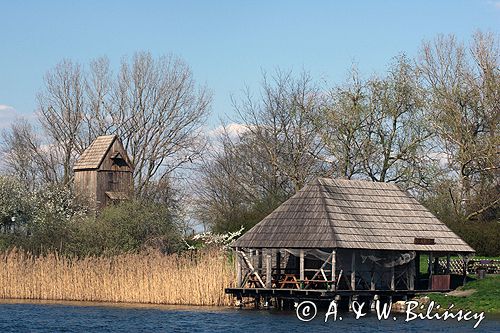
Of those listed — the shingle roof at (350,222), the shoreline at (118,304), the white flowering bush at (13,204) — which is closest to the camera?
the shoreline at (118,304)

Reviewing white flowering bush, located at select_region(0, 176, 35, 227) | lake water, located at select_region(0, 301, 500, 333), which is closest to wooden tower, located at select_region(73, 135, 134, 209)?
white flowering bush, located at select_region(0, 176, 35, 227)

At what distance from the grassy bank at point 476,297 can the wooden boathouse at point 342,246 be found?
3.65 feet

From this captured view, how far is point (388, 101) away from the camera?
59.8 meters

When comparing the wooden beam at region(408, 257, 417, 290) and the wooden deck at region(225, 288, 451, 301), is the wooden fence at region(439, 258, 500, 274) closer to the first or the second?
the wooden beam at region(408, 257, 417, 290)

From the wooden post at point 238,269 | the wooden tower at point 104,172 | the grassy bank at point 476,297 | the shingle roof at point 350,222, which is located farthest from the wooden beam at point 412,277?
the wooden tower at point 104,172

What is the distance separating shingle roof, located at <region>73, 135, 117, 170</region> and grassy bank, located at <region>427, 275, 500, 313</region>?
30.4m

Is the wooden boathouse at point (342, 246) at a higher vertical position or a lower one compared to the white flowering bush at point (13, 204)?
lower

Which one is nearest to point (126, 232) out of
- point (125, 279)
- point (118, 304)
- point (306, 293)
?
point (125, 279)

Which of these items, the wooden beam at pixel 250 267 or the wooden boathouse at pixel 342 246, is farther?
the wooden beam at pixel 250 267

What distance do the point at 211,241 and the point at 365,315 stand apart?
51.9ft

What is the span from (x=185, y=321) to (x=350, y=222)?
29.2ft

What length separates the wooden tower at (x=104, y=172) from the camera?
224 ft

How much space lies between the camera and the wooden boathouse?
40.6 m

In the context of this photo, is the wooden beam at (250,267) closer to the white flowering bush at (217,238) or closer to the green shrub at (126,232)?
the green shrub at (126,232)
